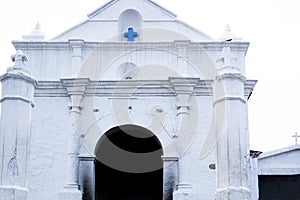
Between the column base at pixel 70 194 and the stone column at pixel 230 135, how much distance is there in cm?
494

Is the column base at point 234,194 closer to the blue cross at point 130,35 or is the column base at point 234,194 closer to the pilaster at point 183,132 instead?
the pilaster at point 183,132

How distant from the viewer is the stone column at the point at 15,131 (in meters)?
9.32

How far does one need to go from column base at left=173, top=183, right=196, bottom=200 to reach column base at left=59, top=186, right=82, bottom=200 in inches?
93.8

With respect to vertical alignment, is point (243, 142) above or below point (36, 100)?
below

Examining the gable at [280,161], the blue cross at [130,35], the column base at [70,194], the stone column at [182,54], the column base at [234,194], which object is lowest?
the column base at [234,194]

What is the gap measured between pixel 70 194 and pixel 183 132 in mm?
3261

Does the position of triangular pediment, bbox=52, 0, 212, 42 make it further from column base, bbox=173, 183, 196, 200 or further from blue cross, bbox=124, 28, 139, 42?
column base, bbox=173, 183, 196, 200

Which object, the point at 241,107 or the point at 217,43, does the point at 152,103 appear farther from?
the point at 241,107

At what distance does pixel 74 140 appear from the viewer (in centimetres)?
1386

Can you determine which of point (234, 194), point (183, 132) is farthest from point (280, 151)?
point (234, 194)

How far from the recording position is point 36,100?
14406 mm

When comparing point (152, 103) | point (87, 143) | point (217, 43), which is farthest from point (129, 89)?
point (217, 43)

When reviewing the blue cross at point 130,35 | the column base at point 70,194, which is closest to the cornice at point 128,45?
the blue cross at point 130,35

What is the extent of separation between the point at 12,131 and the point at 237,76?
165 inches
